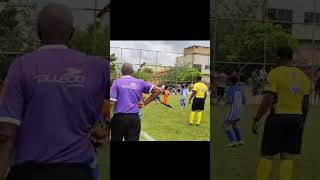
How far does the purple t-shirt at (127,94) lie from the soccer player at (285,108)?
72.4 inches

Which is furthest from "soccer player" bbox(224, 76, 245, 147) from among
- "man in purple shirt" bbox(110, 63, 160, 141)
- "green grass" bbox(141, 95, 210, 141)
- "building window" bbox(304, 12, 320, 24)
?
"building window" bbox(304, 12, 320, 24)

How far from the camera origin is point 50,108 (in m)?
2.12

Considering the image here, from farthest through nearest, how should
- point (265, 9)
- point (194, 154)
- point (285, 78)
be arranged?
point (265, 9)
point (194, 154)
point (285, 78)

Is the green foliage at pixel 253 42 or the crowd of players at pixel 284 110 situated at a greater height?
the green foliage at pixel 253 42

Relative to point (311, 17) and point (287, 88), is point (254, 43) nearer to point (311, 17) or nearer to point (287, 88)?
point (311, 17)

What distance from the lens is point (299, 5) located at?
30.5 metres

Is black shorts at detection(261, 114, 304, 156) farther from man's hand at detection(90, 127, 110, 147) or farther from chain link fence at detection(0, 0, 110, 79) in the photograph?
chain link fence at detection(0, 0, 110, 79)

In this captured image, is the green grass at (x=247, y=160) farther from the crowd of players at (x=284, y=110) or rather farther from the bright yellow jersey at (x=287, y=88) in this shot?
the bright yellow jersey at (x=287, y=88)

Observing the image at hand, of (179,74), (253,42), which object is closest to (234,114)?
(253,42)

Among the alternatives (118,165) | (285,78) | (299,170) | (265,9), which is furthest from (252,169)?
A: (265,9)

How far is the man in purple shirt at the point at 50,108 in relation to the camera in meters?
2.09

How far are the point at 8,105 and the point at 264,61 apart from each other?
18.3 m

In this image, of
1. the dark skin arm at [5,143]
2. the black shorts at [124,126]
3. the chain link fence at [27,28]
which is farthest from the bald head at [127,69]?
the chain link fence at [27,28]

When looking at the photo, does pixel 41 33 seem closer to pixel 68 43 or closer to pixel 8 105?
pixel 68 43
